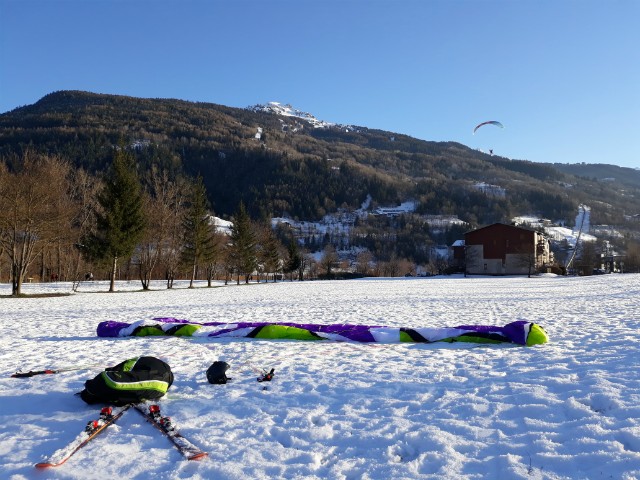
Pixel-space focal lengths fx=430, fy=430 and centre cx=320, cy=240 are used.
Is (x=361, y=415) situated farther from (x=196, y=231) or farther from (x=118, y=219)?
(x=196, y=231)

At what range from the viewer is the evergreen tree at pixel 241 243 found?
5256 cm

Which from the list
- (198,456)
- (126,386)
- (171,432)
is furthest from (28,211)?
(198,456)

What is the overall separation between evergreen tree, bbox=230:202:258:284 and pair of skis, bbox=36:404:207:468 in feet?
158

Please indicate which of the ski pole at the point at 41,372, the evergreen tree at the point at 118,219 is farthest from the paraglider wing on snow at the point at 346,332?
the evergreen tree at the point at 118,219

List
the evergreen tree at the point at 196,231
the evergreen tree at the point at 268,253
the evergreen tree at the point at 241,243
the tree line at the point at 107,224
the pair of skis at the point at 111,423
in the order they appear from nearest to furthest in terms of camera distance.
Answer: the pair of skis at the point at 111,423 < the tree line at the point at 107,224 < the evergreen tree at the point at 196,231 < the evergreen tree at the point at 241,243 < the evergreen tree at the point at 268,253

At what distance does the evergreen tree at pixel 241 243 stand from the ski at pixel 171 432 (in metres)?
48.0

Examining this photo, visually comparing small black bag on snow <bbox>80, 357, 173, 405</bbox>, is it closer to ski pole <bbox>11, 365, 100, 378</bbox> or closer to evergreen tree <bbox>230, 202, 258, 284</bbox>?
ski pole <bbox>11, 365, 100, 378</bbox>

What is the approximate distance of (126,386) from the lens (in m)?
4.96

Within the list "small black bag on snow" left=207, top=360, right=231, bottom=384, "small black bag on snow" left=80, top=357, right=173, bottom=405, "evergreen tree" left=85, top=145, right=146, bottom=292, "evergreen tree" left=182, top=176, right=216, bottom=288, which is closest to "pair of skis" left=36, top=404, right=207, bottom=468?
"small black bag on snow" left=80, top=357, right=173, bottom=405

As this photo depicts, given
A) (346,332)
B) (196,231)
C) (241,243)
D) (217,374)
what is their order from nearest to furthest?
(217,374) < (346,332) < (196,231) < (241,243)

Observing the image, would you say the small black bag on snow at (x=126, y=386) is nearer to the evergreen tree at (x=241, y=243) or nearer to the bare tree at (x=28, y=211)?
the bare tree at (x=28, y=211)

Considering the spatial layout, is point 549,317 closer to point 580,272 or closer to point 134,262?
point 134,262

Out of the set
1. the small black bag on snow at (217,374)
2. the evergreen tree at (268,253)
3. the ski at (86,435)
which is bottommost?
the ski at (86,435)

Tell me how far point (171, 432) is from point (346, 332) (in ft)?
17.4
